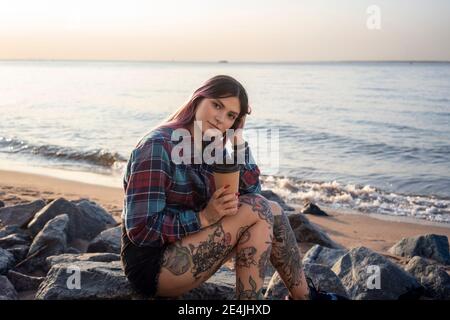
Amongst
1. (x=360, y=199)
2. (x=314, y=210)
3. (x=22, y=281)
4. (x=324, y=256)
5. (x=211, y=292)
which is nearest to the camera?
(x=211, y=292)

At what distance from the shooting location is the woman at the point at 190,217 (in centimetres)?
325

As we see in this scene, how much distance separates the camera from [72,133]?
1861 cm

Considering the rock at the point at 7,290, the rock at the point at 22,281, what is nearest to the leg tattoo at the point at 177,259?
the rock at the point at 7,290

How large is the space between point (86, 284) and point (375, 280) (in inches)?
93.8

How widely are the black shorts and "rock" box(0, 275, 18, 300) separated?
1242 millimetres

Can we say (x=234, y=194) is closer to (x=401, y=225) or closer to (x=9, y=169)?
(x=401, y=225)

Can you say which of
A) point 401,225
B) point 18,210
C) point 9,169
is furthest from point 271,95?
point 18,210

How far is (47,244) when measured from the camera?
17.5 ft

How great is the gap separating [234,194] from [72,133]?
636 inches

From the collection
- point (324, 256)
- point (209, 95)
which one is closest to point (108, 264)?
point (209, 95)

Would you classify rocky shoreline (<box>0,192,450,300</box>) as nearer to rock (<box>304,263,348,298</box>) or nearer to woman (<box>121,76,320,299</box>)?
rock (<box>304,263,348,298</box>)

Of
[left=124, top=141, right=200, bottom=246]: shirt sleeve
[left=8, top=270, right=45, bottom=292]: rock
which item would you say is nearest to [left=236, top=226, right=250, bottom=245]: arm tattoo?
[left=124, top=141, right=200, bottom=246]: shirt sleeve

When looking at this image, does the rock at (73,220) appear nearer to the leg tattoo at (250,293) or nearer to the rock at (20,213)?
the rock at (20,213)

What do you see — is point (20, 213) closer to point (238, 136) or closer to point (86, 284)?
point (86, 284)
